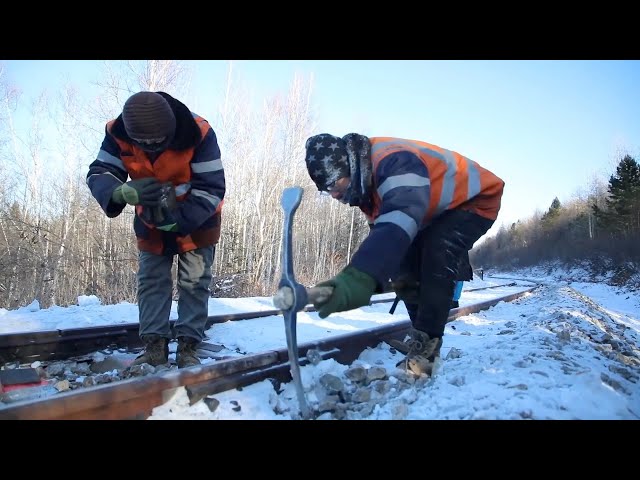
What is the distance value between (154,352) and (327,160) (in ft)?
5.92

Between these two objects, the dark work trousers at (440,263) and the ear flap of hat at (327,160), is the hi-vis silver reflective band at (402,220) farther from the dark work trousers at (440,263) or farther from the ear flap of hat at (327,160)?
the dark work trousers at (440,263)

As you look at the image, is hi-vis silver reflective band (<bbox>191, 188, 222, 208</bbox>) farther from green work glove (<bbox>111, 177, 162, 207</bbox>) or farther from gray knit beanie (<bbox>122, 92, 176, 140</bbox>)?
gray knit beanie (<bbox>122, 92, 176, 140</bbox>)

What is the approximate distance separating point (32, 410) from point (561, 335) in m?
3.58

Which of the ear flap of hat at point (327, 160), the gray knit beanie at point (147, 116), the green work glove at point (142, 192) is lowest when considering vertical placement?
the green work glove at point (142, 192)

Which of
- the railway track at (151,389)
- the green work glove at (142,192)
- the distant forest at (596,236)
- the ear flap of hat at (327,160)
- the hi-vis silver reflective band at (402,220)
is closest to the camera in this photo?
the railway track at (151,389)

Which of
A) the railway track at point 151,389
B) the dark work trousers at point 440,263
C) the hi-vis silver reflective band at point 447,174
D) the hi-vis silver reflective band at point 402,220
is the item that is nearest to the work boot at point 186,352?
the railway track at point 151,389

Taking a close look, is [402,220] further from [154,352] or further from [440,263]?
[154,352]

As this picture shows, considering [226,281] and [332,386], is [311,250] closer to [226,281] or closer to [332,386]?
[226,281]

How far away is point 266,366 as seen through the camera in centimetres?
271

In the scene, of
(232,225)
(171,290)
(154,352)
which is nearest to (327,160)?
(171,290)

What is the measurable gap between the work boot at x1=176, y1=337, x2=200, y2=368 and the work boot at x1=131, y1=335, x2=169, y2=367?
10 cm

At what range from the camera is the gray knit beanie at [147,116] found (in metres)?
2.75

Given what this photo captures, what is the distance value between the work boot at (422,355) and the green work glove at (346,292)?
1.00 m

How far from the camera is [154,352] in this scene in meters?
3.12
